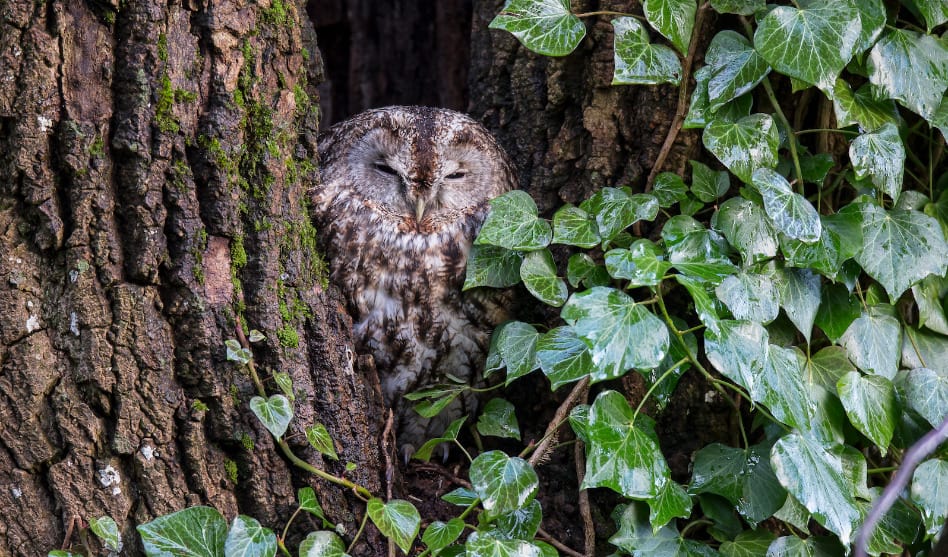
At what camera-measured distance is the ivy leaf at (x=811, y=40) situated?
132cm

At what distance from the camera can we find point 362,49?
321 cm

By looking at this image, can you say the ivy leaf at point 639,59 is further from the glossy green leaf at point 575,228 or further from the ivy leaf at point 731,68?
the glossy green leaf at point 575,228

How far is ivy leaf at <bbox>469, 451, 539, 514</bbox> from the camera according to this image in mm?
1342

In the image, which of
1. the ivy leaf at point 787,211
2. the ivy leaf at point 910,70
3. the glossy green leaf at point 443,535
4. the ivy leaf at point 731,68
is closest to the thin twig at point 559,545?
the glossy green leaf at point 443,535

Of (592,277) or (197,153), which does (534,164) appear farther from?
(197,153)

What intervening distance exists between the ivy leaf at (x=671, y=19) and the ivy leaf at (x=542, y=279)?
0.43 meters

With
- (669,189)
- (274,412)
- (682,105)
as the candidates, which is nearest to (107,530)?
(274,412)

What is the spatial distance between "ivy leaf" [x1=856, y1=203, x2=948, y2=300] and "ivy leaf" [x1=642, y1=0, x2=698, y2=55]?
411mm

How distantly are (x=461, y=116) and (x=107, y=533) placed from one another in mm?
1119

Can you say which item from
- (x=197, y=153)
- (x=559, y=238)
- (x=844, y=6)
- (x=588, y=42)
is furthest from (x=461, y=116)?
(x=844, y=6)

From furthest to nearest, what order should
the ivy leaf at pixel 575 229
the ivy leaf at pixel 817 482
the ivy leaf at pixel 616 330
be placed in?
the ivy leaf at pixel 575 229
the ivy leaf at pixel 817 482
the ivy leaf at pixel 616 330

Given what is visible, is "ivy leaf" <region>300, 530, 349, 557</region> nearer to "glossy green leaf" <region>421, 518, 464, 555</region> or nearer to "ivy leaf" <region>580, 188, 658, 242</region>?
"glossy green leaf" <region>421, 518, 464, 555</region>

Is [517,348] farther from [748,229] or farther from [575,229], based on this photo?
[748,229]

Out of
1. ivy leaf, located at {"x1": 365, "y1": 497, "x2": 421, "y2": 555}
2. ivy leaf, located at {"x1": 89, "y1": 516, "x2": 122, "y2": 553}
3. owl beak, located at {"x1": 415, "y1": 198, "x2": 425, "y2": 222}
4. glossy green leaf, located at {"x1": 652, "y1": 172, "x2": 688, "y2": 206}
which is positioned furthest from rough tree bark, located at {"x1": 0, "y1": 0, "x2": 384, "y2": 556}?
glossy green leaf, located at {"x1": 652, "y1": 172, "x2": 688, "y2": 206}
